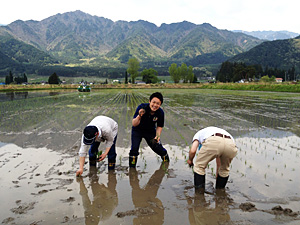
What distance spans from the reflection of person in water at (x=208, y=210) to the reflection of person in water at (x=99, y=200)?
1.22 meters

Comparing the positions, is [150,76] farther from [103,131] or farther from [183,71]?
[103,131]

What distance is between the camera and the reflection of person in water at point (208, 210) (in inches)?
132

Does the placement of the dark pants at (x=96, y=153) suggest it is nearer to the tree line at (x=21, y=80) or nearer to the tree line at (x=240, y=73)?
the tree line at (x=21, y=80)

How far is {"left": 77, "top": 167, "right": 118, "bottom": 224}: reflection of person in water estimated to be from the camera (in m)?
3.44

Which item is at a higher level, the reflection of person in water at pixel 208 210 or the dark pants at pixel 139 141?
the dark pants at pixel 139 141

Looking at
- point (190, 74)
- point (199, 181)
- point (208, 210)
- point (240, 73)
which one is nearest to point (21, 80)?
point (190, 74)

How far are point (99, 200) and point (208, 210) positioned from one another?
5.78 ft

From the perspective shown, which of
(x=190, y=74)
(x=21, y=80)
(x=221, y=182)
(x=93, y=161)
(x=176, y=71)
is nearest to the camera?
(x=221, y=182)

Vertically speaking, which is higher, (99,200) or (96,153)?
(96,153)

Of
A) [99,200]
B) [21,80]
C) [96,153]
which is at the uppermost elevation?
[21,80]

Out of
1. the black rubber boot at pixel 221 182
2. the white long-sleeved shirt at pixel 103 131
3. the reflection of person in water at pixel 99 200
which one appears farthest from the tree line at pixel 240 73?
the reflection of person in water at pixel 99 200

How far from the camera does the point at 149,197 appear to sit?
13.4 ft

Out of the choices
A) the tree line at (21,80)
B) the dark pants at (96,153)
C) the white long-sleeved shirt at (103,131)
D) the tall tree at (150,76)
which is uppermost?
the tall tree at (150,76)

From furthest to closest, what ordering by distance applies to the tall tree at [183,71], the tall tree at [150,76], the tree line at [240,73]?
1. the tall tree at [150,76]
2. the tall tree at [183,71]
3. the tree line at [240,73]
